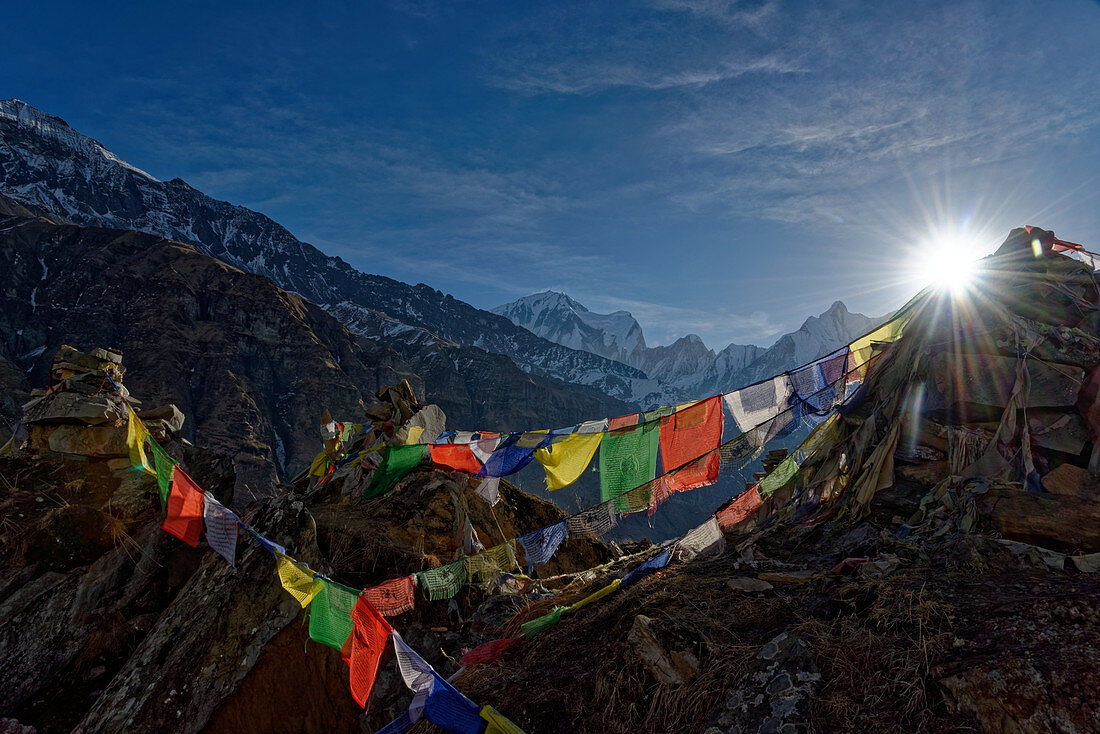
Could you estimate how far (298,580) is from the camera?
6172mm

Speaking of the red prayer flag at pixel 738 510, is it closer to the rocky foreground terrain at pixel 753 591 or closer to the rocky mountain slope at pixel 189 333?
the rocky foreground terrain at pixel 753 591

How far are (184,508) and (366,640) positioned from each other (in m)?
3.46

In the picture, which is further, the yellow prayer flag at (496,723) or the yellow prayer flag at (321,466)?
the yellow prayer flag at (321,466)

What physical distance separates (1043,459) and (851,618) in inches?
151

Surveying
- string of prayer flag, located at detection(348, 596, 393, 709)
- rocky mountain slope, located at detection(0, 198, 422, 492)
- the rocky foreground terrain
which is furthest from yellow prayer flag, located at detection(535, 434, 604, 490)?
rocky mountain slope, located at detection(0, 198, 422, 492)

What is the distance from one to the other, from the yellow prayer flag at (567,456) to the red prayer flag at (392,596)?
3208 mm

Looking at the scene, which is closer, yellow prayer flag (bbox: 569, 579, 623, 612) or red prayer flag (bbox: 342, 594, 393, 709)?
red prayer flag (bbox: 342, 594, 393, 709)

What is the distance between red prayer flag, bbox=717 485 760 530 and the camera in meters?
8.70

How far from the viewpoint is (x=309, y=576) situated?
20.7 ft

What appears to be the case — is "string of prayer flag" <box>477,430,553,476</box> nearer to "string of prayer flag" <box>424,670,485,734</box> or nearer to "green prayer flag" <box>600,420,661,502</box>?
"green prayer flag" <box>600,420,661,502</box>

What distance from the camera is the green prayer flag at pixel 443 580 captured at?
25.5 ft

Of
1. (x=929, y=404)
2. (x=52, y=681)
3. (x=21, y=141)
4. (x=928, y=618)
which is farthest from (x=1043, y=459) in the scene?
(x=21, y=141)

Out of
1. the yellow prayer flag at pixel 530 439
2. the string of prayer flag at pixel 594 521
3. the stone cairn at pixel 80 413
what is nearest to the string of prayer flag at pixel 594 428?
the yellow prayer flag at pixel 530 439

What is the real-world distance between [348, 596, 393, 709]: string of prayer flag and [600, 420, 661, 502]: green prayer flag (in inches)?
171
